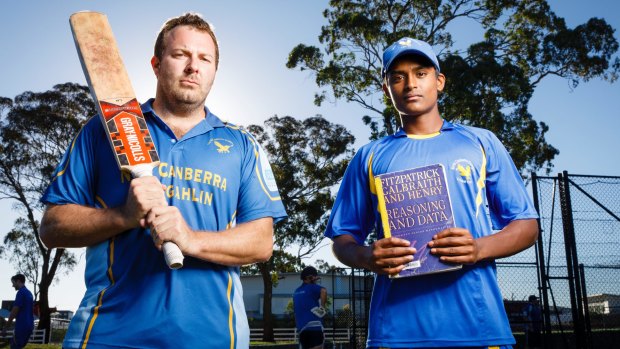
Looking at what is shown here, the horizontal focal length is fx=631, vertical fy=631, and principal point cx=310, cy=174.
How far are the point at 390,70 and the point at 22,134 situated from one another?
32.3 m

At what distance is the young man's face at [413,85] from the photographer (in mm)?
3062

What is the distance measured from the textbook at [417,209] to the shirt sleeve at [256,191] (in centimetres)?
54

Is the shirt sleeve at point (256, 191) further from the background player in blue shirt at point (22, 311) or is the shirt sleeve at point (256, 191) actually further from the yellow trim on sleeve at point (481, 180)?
the background player in blue shirt at point (22, 311)

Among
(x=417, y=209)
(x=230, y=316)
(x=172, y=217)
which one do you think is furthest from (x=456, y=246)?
(x=172, y=217)

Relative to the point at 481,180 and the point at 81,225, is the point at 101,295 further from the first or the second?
the point at 481,180

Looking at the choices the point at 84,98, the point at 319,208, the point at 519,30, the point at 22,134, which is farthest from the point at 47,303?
the point at 519,30

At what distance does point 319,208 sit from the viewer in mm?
30875

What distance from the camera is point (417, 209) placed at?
8.99 ft

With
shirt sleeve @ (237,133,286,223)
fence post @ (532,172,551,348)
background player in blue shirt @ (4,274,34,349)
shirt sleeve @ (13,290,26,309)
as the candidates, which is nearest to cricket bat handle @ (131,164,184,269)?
shirt sleeve @ (237,133,286,223)

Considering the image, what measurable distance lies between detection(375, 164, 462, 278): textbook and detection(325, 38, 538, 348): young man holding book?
0.09 ft

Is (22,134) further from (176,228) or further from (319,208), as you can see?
(176,228)

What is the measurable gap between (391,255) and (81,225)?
4.11 feet

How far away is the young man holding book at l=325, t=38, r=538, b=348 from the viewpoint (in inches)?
104

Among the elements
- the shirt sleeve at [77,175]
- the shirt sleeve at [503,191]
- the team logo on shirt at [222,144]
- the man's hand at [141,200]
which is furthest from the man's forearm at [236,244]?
the shirt sleeve at [503,191]
